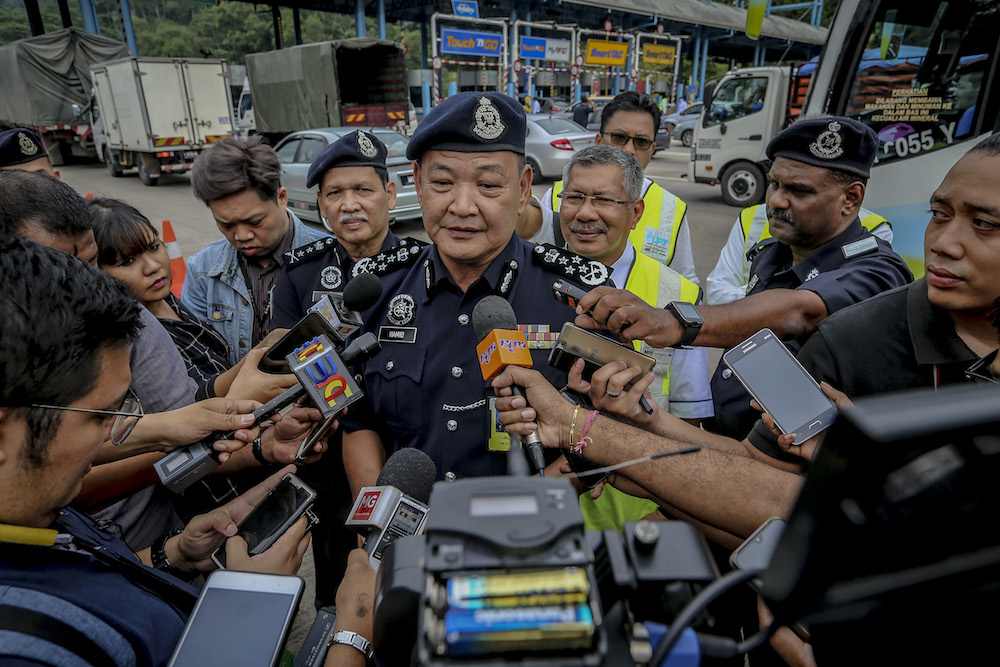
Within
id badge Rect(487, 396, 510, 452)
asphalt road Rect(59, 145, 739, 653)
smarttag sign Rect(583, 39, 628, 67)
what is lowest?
asphalt road Rect(59, 145, 739, 653)

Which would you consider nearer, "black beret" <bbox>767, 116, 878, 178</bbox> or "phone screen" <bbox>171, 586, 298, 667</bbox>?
"phone screen" <bbox>171, 586, 298, 667</bbox>

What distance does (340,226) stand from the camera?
8.88 ft

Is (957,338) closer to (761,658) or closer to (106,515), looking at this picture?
(761,658)

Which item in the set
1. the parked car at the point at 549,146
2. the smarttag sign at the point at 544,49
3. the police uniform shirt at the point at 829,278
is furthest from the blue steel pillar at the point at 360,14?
the police uniform shirt at the point at 829,278

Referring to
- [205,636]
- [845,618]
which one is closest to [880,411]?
[845,618]

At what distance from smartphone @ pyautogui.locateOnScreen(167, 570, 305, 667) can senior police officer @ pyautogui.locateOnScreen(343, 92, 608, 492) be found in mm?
730

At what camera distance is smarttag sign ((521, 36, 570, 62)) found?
2389 cm

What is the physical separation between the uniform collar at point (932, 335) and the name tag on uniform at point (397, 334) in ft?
4.95

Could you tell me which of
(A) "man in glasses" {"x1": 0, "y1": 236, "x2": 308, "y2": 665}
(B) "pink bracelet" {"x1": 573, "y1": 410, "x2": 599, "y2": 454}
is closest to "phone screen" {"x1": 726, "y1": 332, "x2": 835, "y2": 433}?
(B) "pink bracelet" {"x1": 573, "y1": 410, "x2": 599, "y2": 454}

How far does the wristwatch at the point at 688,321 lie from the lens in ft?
6.31

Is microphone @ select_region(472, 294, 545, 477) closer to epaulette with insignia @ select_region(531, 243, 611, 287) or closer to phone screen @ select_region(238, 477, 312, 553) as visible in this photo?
epaulette with insignia @ select_region(531, 243, 611, 287)

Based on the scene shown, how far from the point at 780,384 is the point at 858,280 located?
0.94 m

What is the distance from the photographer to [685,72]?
35.8m

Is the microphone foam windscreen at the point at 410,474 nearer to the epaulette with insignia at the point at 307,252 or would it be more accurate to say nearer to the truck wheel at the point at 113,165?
the epaulette with insignia at the point at 307,252
